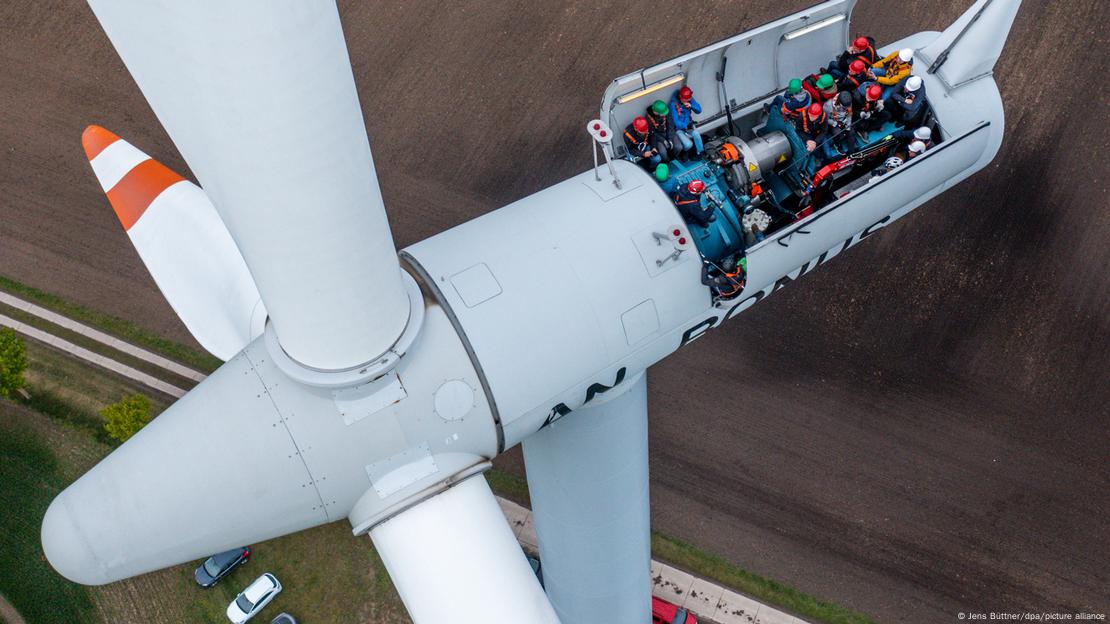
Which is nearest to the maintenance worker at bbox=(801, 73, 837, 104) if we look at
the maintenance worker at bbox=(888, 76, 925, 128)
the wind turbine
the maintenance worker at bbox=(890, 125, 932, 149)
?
the wind turbine

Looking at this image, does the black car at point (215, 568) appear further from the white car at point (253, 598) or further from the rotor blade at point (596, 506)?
the rotor blade at point (596, 506)

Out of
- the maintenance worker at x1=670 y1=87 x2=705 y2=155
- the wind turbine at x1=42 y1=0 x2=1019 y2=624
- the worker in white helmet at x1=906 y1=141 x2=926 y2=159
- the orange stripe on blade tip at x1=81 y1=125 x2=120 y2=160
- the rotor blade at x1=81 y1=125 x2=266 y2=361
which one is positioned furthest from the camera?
the worker in white helmet at x1=906 y1=141 x2=926 y2=159

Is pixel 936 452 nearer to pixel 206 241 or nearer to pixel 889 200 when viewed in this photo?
pixel 889 200

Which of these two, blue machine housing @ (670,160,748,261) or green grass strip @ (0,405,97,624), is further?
green grass strip @ (0,405,97,624)

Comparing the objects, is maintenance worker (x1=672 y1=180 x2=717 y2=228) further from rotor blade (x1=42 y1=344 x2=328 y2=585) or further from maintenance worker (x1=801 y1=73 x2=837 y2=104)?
rotor blade (x1=42 y1=344 x2=328 y2=585)

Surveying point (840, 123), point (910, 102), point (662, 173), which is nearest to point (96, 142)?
point (662, 173)
